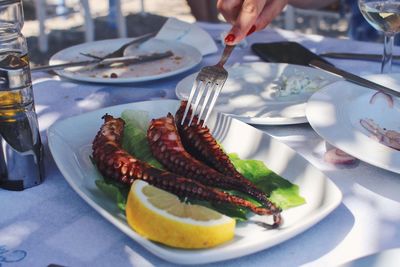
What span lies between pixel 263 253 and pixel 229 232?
0.21 ft

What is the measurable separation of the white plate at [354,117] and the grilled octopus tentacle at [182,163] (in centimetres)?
22

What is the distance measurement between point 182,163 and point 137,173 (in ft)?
0.21

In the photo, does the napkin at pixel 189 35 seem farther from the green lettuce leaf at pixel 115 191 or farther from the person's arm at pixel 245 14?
the green lettuce leaf at pixel 115 191

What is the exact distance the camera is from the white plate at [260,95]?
1.08m

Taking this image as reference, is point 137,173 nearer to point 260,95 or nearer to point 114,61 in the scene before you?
point 260,95

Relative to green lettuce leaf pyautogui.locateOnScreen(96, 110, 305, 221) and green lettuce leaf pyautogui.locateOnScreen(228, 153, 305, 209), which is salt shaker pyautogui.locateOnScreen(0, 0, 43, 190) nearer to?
green lettuce leaf pyautogui.locateOnScreen(96, 110, 305, 221)

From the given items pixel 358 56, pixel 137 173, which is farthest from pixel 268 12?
pixel 137 173

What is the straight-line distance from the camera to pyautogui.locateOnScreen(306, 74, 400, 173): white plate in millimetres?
874

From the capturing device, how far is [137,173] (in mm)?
745

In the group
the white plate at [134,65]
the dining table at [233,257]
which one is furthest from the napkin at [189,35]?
the dining table at [233,257]

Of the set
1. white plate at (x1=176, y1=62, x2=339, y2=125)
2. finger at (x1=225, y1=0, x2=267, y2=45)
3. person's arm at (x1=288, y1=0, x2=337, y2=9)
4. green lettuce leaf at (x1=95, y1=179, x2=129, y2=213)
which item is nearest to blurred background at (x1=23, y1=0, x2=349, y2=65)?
person's arm at (x1=288, y1=0, x2=337, y2=9)

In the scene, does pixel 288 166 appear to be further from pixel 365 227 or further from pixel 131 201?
pixel 131 201

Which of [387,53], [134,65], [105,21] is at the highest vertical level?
[387,53]

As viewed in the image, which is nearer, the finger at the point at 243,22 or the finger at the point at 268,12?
the finger at the point at 243,22
